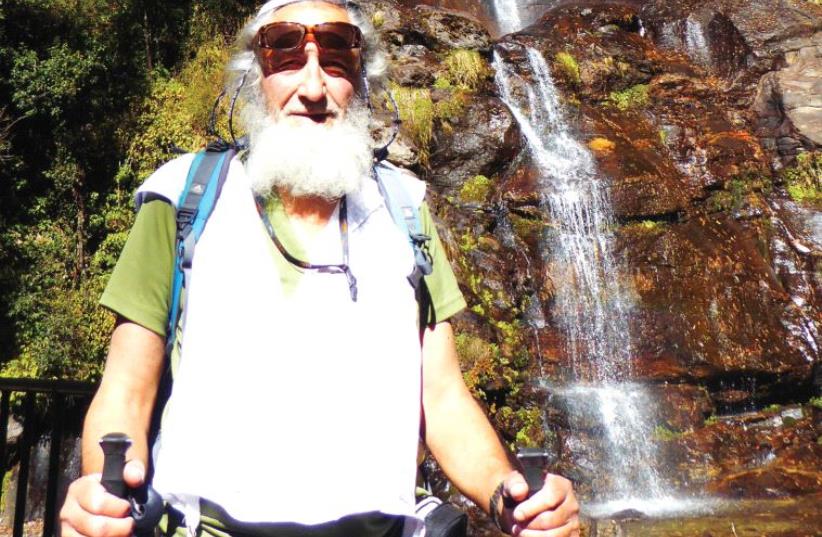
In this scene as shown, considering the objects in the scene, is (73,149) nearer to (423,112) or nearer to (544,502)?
(423,112)

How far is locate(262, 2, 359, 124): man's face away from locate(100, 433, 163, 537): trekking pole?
101 cm

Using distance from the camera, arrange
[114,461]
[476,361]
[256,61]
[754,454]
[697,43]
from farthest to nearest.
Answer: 1. [697,43]
2. [754,454]
3. [476,361]
4. [256,61]
5. [114,461]

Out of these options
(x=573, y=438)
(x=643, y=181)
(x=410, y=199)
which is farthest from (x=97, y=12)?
(x=410, y=199)

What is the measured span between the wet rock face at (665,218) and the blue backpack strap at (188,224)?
5000 millimetres

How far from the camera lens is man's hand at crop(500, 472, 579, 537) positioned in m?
1.37

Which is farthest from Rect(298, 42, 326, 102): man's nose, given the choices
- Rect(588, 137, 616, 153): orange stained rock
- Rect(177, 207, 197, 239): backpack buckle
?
Rect(588, 137, 616, 153): orange stained rock

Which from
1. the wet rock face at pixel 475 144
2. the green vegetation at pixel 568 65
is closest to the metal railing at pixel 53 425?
the wet rock face at pixel 475 144

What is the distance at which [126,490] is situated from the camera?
122 cm

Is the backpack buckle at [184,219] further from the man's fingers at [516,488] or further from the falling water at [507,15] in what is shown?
the falling water at [507,15]

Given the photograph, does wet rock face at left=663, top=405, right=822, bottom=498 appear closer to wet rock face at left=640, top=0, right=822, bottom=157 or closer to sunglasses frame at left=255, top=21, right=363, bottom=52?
wet rock face at left=640, top=0, right=822, bottom=157

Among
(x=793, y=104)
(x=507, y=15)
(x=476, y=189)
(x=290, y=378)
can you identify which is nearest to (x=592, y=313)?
(x=476, y=189)

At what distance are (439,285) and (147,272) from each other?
741mm

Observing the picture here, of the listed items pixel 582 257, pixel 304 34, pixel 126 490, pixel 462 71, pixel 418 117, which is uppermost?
pixel 462 71

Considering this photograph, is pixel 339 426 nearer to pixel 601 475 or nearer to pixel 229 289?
pixel 229 289
